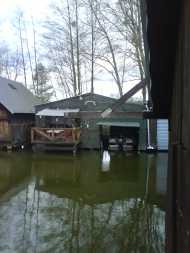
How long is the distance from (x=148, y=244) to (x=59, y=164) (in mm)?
9950

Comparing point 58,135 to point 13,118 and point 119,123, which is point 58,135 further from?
point 13,118

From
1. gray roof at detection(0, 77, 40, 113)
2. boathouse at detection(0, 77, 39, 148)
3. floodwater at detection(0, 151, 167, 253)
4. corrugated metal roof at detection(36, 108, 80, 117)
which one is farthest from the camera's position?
gray roof at detection(0, 77, 40, 113)

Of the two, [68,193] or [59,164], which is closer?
[68,193]

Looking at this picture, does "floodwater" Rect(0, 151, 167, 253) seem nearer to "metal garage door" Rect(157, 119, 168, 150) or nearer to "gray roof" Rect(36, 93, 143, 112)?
"metal garage door" Rect(157, 119, 168, 150)

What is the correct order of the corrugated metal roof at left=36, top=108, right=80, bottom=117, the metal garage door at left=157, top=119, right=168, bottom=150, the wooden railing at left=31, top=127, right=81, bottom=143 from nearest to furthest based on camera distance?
the metal garage door at left=157, top=119, right=168, bottom=150 → the wooden railing at left=31, top=127, right=81, bottom=143 → the corrugated metal roof at left=36, top=108, right=80, bottom=117

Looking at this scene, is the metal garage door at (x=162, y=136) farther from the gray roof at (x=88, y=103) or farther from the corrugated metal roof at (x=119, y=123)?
the gray roof at (x=88, y=103)

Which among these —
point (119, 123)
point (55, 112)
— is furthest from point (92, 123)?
point (55, 112)

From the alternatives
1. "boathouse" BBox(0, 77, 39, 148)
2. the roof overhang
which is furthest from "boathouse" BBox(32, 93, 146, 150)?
the roof overhang

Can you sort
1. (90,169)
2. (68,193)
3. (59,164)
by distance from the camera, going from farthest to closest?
(59,164) → (90,169) → (68,193)

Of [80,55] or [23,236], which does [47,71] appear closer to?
[80,55]

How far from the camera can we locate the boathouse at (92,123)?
20875 mm

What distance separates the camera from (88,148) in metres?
21.7

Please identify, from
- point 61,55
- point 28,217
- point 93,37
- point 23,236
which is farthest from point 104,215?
point 61,55

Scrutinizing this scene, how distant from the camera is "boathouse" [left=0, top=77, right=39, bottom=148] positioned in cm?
2197
